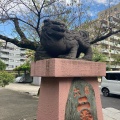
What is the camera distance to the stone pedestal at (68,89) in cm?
286

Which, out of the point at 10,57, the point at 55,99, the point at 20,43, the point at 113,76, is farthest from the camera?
the point at 10,57

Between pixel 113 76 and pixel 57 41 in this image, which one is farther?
pixel 113 76

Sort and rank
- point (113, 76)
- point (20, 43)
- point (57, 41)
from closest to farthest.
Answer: point (57, 41)
point (20, 43)
point (113, 76)

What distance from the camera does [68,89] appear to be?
2998 millimetres

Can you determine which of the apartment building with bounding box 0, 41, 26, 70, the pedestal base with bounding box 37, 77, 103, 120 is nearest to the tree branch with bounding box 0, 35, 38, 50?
the pedestal base with bounding box 37, 77, 103, 120

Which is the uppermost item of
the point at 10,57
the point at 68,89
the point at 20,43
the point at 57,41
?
the point at 10,57

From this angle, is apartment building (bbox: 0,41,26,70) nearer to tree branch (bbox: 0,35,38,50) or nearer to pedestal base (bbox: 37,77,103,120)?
tree branch (bbox: 0,35,38,50)

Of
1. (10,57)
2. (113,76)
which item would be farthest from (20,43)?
(10,57)

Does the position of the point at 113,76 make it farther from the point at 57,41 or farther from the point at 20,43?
the point at 57,41

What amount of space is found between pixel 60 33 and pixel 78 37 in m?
0.55

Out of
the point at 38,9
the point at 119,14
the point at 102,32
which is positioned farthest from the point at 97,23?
the point at 38,9

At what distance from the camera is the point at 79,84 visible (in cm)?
318

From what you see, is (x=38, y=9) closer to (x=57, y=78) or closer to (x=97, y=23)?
(x=97, y=23)

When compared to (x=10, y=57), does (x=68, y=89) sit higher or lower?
lower
